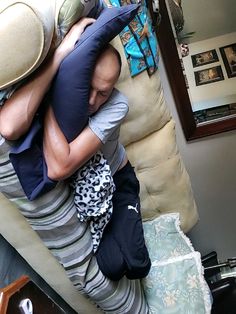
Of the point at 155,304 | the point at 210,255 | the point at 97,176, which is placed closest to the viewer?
the point at 97,176

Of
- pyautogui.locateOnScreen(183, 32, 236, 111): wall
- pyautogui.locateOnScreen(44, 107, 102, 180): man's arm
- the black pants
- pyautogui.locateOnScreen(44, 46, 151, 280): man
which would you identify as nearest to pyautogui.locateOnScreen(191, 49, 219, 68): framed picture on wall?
pyautogui.locateOnScreen(183, 32, 236, 111): wall

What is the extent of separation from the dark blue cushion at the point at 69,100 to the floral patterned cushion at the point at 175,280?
1.97ft

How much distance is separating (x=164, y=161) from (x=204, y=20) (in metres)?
0.64

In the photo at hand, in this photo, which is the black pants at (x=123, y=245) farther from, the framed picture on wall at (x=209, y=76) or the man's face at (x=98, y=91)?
the framed picture on wall at (x=209, y=76)

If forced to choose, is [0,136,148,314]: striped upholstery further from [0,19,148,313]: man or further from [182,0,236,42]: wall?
[182,0,236,42]: wall

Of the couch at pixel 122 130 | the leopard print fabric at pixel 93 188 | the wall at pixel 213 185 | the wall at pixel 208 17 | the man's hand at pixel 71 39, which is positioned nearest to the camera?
the couch at pixel 122 130

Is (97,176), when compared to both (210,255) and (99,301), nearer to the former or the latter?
(99,301)

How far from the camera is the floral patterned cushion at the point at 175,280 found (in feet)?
4.03

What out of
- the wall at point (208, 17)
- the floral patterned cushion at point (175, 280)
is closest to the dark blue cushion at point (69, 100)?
the floral patterned cushion at point (175, 280)

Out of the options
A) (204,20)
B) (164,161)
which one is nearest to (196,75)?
(204,20)

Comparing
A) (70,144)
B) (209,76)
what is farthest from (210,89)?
(70,144)

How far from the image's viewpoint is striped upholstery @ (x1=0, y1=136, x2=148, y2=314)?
915mm

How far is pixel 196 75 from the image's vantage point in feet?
5.72

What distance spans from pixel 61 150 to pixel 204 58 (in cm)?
110
